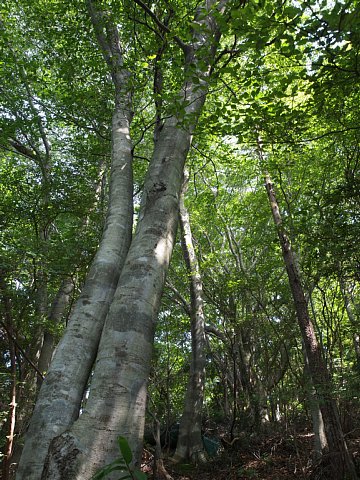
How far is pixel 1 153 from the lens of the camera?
1156 cm

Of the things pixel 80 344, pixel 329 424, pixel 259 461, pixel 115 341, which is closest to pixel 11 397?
pixel 80 344

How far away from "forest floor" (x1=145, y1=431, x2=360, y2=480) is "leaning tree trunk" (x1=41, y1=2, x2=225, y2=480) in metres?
4.36

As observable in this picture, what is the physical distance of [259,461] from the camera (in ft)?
21.6

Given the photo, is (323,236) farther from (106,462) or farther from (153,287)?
(106,462)

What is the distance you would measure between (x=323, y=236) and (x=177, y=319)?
9.36m

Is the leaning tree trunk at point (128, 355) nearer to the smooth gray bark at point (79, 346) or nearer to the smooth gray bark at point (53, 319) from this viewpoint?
the smooth gray bark at point (79, 346)

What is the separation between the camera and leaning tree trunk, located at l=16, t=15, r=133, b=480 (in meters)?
2.06

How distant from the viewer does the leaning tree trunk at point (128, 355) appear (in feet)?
5.44

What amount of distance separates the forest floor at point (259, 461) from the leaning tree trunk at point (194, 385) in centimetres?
33

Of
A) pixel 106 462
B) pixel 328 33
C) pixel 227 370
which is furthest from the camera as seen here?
pixel 227 370

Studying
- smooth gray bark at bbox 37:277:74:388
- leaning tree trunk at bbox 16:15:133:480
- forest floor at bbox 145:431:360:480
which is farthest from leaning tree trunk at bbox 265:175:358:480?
smooth gray bark at bbox 37:277:74:388

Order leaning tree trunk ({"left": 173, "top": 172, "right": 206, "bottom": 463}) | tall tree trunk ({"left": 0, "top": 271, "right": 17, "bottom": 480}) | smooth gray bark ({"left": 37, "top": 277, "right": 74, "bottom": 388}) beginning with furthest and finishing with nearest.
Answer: smooth gray bark ({"left": 37, "top": 277, "right": 74, "bottom": 388})
leaning tree trunk ({"left": 173, "top": 172, "right": 206, "bottom": 463})
tall tree trunk ({"left": 0, "top": 271, "right": 17, "bottom": 480})

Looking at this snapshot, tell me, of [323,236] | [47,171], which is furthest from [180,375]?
[323,236]

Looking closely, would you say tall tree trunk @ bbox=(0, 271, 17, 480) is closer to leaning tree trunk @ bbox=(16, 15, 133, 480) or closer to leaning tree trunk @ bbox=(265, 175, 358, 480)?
leaning tree trunk @ bbox=(16, 15, 133, 480)
